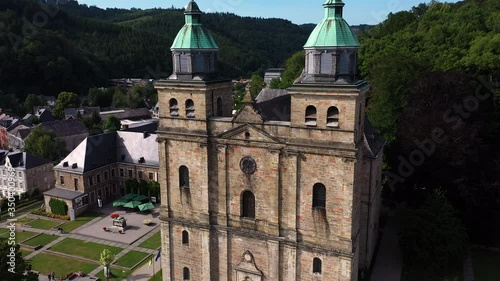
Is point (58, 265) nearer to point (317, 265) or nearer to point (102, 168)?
point (102, 168)

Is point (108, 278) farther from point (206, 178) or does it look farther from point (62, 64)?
point (62, 64)

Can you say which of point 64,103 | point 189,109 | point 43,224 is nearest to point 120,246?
point 43,224

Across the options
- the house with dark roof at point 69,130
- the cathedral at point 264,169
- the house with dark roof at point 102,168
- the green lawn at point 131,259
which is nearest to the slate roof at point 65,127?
the house with dark roof at point 69,130

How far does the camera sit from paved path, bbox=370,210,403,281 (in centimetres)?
3712

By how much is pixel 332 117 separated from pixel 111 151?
43.8 metres

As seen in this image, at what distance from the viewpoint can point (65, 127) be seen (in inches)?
3253

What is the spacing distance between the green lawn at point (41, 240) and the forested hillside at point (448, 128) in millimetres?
39872

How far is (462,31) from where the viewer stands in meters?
67.2

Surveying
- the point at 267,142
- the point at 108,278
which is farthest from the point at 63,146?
the point at 267,142

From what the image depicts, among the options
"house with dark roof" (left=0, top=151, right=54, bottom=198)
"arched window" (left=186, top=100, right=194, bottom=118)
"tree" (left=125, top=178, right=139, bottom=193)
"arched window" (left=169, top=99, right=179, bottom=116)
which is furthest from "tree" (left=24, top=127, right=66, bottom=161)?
"arched window" (left=186, top=100, right=194, bottom=118)

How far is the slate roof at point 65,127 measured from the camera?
79.8 meters

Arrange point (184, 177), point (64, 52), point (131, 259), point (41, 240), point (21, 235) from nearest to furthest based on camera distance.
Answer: point (184, 177), point (131, 259), point (41, 240), point (21, 235), point (64, 52)

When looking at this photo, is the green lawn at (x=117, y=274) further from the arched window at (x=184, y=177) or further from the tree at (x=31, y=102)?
the tree at (x=31, y=102)

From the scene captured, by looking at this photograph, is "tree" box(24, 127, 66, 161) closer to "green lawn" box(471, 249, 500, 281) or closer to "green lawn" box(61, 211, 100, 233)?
"green lawn" box(61, 211, 100, 233)
